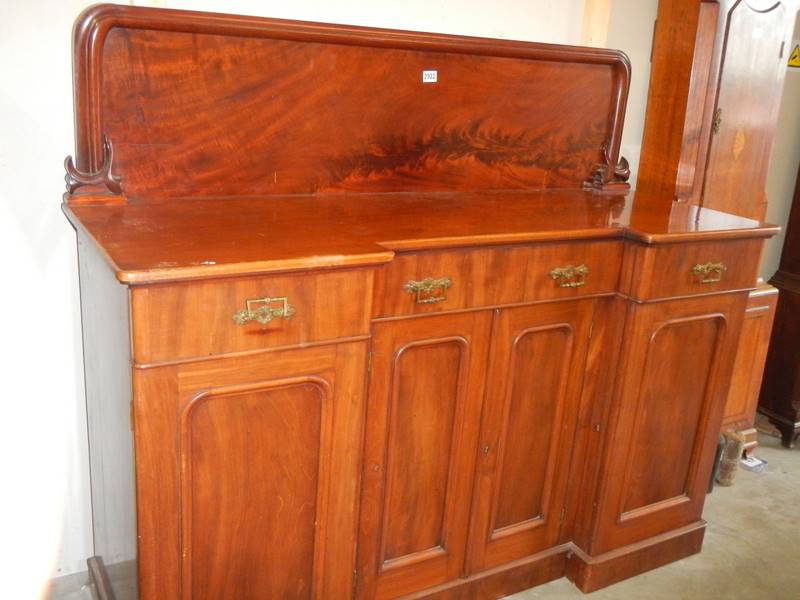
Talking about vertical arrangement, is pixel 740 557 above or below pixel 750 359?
below

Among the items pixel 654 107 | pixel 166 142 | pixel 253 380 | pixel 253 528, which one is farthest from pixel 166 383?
pixel 654 107

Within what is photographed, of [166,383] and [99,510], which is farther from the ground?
[166,383]

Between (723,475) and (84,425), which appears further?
(723,475)

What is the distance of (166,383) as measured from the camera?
4.79ft

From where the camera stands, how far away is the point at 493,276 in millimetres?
1891

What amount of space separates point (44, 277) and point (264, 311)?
0.80m

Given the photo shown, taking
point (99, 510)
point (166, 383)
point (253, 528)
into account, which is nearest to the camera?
point (166, 383)

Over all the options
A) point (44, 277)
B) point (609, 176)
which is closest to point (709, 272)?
point (609, 176)

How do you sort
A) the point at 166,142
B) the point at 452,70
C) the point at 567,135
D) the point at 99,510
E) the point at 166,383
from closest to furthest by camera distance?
the point at 166,383 < the point at 166,142 < the point at 99,510 < the point at 452,70 < the point at 567,135

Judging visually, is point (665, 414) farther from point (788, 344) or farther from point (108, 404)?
point (108, 404)

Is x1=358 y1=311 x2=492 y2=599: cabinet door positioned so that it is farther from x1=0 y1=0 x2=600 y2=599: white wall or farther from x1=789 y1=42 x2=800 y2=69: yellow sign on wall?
x1=789 y1=42 x2=800 y2=69: yellow sign on wall

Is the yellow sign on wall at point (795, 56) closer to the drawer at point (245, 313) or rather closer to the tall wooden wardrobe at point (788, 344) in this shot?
the tall wooden wardrobe at point (788, 344)

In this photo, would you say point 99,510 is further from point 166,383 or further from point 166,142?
point 166,142

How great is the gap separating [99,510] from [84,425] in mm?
234
